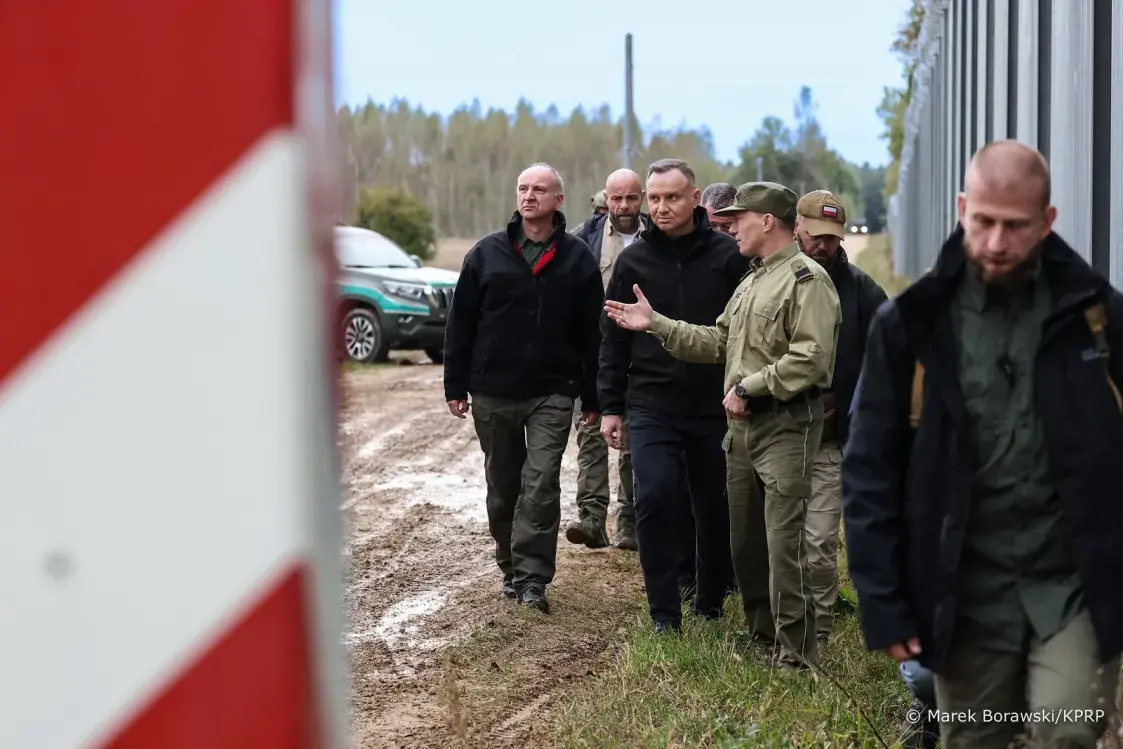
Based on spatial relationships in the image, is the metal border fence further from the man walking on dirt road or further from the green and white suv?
the green and white suv

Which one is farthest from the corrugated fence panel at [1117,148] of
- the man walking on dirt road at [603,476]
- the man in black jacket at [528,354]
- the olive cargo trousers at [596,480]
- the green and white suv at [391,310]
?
the green and white suv at [391,310]

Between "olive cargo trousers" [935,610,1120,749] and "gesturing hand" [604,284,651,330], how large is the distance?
3.21 meters

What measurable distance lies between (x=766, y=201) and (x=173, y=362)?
5144 mm

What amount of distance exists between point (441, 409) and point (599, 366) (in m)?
9.96

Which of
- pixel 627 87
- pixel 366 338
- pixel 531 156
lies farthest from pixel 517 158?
pixel 366 338

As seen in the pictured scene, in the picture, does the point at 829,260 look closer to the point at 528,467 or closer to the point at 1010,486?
the point at 528,467

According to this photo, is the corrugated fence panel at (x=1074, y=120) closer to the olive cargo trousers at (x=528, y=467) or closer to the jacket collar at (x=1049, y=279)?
the olive cargo trousers at (x=528, y=467)

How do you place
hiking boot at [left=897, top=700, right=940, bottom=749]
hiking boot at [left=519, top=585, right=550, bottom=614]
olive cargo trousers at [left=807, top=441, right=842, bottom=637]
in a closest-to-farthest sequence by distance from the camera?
hiking boot at [left=897, top=700, right=940, bottom=749], olive cargo trousers at [left=807, top=441, right=842, bottom=637], hiking boot at [left=519, top=585, right=550, bottom=614]

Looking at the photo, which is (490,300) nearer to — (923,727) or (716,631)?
(716,631)

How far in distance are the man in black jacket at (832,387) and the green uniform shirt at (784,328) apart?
48 centimetres

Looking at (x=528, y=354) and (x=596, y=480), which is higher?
(x=528, y=354)

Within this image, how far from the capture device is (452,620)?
750 cm

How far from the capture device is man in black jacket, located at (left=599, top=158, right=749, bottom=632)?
6848 mm

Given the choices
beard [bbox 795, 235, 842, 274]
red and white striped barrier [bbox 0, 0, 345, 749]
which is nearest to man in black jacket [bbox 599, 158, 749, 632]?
beard [bbox 795, 235, 842, 274]
